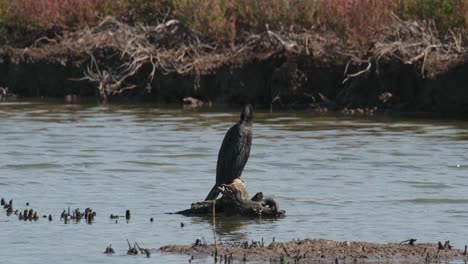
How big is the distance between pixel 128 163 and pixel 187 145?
2.03 meters

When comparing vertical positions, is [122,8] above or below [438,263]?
above

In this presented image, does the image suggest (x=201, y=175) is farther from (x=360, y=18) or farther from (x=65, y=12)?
(x=65, y=12)

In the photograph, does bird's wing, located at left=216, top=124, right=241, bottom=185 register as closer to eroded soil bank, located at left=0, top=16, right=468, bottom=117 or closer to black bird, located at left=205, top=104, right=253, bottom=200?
black bird, located at left=205, top=104, right=253, bottom=200

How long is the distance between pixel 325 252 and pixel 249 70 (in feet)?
44.0

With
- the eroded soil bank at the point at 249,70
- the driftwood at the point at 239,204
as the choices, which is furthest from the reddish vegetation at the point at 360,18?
the driftwood at the point at 239,204

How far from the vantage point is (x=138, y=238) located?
37.1 ft

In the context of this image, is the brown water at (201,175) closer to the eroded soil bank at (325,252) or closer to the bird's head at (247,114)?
the eroded soil bank at (325,252)

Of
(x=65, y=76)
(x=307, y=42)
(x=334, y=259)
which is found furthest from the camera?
(x=65, y=76)

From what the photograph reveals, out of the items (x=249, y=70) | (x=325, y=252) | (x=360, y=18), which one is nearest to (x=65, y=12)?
(x=249, y=70)

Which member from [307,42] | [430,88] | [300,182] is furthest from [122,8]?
[300,182]

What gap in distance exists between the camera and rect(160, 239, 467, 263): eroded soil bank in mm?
9875

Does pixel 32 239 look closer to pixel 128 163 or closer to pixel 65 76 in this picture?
pixel 128 163

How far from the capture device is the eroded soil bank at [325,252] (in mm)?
9875

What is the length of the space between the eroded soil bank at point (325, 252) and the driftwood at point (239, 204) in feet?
6.01
